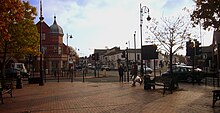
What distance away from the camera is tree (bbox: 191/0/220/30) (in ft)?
36.7

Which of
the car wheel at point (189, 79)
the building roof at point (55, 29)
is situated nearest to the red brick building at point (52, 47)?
the building roof at point (55, 29)

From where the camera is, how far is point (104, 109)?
429 inches

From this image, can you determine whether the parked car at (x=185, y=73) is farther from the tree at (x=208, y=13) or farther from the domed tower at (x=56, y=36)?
the domed tower at (x=56, y=36)

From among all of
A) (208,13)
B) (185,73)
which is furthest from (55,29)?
(208,13)

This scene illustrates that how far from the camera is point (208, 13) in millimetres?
A: 11648

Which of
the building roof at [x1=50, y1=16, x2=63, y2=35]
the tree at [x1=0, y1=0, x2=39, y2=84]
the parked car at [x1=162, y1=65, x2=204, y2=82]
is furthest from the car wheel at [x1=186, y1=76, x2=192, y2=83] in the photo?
the building roof at [x1=50, y1=16, x2=63, y2=35]

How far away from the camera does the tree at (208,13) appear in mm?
11186

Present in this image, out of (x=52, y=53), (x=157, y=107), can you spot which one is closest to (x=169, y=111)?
(x=157, y=107)

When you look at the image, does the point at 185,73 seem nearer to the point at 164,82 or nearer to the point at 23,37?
the point at 164,82

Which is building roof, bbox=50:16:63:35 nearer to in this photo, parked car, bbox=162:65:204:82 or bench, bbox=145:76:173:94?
parked car, bbox=162:65:204:82

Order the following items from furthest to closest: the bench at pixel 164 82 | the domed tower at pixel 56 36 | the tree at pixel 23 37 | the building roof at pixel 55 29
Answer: the building roof at pixel 55 29
the domed tower at pixel 56 36
the tree at pixel 23 37
the bench at pixel 164 82

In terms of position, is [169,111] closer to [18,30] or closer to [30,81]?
[18,30]

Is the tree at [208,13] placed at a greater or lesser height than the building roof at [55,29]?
lesser

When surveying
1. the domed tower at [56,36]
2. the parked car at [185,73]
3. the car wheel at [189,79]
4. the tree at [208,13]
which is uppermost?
the domed tower at [56,36]
